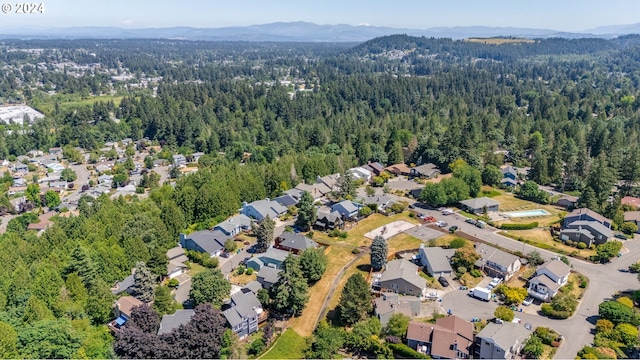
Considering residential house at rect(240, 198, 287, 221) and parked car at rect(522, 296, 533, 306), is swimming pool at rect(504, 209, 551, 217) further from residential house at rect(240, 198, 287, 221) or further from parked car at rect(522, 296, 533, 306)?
residential house at rect(240, 198, 287, 221)

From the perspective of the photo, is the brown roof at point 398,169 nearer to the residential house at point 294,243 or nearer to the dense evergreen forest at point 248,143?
the dense evergreen forest at point 248,143

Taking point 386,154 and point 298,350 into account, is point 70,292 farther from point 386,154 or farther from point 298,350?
point 386,154

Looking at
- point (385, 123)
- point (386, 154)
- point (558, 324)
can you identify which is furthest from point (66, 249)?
point (385, 123)

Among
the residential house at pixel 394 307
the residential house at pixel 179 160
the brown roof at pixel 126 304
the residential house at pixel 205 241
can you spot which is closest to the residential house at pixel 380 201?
the residential house at pixel 205 241

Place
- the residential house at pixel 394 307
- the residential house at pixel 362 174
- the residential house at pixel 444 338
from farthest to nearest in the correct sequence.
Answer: the residential house at pixel 362 174, the residential house at pixel 394 307, the residential house at pixel 444 338

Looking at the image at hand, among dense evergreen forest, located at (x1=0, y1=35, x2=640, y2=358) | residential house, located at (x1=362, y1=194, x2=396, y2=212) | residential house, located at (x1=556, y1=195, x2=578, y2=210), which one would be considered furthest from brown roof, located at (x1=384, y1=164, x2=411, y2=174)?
residential house, located at (x1=556, y1=195, x2=578, y2=210)

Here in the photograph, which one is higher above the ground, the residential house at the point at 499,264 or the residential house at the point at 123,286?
the residential house at the point at 499,264

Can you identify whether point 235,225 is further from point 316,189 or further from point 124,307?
point 124,307
